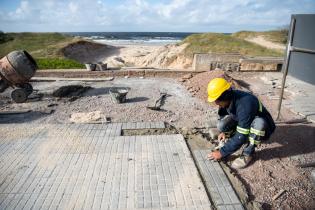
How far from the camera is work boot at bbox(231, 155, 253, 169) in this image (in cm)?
448

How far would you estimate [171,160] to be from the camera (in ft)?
15.4

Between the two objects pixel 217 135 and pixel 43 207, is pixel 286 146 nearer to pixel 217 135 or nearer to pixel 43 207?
pixel 217 135

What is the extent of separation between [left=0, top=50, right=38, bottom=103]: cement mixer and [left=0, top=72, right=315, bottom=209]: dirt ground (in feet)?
1.03

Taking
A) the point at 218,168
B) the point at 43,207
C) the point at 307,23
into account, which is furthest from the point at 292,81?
the point at 43,207

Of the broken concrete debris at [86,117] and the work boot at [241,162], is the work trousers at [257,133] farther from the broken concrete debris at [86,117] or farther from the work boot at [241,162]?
the broken concrete debris at [86,117]

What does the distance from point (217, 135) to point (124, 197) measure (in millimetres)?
2457

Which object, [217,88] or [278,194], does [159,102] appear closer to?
[217,88]

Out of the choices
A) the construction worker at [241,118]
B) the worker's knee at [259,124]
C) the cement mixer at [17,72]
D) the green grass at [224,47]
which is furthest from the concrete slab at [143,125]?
the green grass at [224,47]

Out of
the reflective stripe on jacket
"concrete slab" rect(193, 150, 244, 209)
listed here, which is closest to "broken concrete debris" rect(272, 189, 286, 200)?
"concrete slab" rect(193, 150, 244, 209)

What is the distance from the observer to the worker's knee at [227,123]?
481cm

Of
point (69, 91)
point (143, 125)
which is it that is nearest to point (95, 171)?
point (143, 125)

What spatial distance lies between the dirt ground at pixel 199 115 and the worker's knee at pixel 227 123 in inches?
23.3

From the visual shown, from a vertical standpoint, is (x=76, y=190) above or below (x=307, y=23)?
below

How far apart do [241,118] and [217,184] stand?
1.03 metres
